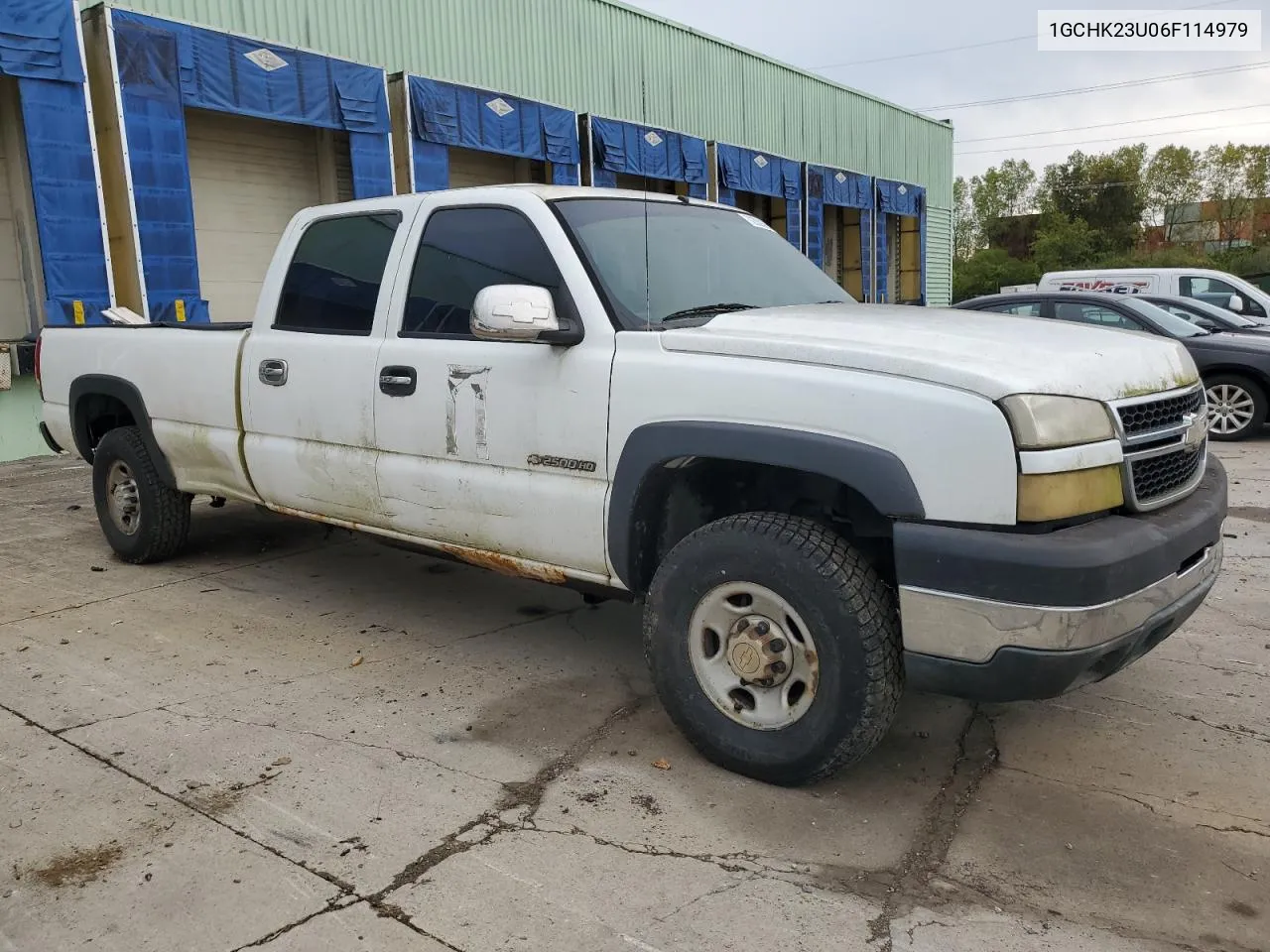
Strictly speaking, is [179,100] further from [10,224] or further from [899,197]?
[899,197]

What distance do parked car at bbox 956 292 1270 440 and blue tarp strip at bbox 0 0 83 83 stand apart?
366 inches

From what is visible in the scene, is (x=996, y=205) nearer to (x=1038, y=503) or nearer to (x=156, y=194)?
(x=156, y=194)

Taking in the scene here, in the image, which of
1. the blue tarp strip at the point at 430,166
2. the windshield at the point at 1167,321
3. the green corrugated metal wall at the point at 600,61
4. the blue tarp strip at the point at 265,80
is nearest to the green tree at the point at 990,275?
the green corrugated metal wall at the point at 600,61

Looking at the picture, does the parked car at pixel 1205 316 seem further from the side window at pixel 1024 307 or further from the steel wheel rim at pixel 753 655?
the steel wheel rim at pixel 753 655

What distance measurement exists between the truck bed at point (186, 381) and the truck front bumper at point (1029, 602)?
11.5 ft

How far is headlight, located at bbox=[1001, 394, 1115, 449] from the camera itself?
2660 millimetres

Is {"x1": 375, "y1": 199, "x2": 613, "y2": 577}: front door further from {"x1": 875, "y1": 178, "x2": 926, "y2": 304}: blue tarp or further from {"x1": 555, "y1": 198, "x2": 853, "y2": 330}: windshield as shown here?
{"x1": 875, "y1": 178, "x2": 926, "y2": 304}: blue tarp

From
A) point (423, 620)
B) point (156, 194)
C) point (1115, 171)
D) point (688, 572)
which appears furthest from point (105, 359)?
point (1115, 171)

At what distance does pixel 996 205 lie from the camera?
91188 millimetres

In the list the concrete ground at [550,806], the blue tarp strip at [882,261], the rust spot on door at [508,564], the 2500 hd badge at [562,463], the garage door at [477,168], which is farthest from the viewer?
the blue tarp strip at [882,261]

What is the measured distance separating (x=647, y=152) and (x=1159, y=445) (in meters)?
16.7

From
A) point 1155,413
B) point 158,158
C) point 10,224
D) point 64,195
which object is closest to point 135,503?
point 1155,413

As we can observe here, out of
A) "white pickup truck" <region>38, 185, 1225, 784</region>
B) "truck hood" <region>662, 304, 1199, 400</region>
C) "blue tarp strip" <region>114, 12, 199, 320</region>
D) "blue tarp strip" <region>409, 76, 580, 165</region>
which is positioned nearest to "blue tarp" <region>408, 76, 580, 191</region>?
"blue tarp strip" <region>409, 76, 580, 165</region>

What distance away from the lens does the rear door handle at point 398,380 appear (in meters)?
A: 4.09
